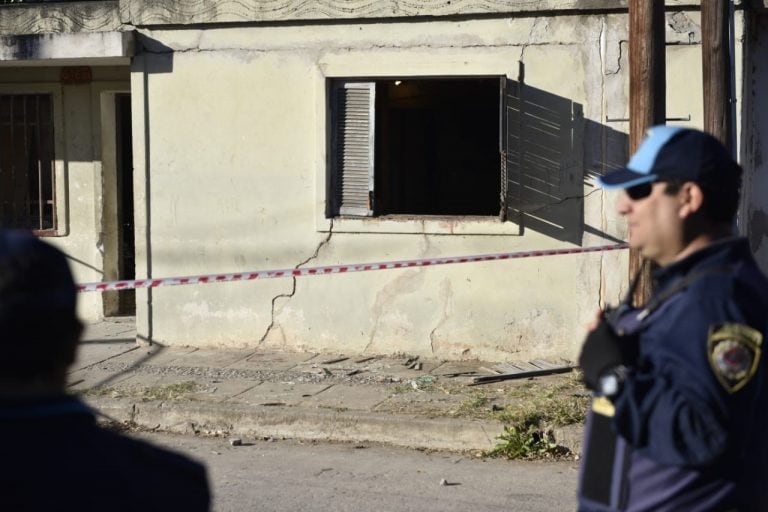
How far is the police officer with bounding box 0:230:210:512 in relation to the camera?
1.69 meters

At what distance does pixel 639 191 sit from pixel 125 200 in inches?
404

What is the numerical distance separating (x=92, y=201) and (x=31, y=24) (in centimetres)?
199

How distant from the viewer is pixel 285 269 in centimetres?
1021

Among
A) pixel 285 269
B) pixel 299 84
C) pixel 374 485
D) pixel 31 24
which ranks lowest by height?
pixel 374 485

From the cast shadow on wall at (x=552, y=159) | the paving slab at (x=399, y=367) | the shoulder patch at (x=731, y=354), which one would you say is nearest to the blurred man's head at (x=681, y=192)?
the shoulder patch at (x=731, y=354)

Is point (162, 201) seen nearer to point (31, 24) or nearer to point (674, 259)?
point (31, 24)

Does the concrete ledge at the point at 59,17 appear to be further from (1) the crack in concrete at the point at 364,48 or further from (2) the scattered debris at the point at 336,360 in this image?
(2) the scattered debris at the point at 336,360

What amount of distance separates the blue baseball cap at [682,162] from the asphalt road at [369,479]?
3930 millimetres

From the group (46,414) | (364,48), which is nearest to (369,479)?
(364,48)

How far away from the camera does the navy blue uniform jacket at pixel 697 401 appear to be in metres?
2.27

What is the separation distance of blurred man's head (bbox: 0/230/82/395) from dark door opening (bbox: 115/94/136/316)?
10.4 m

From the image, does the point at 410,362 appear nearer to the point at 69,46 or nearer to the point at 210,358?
the point at 210,358

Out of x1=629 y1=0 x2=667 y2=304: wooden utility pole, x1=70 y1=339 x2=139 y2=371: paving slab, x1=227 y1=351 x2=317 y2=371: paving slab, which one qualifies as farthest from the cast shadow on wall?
x1=70 y1=339 x2=139 y2=371: paving slab

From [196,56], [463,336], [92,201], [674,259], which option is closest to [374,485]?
[463,336]
